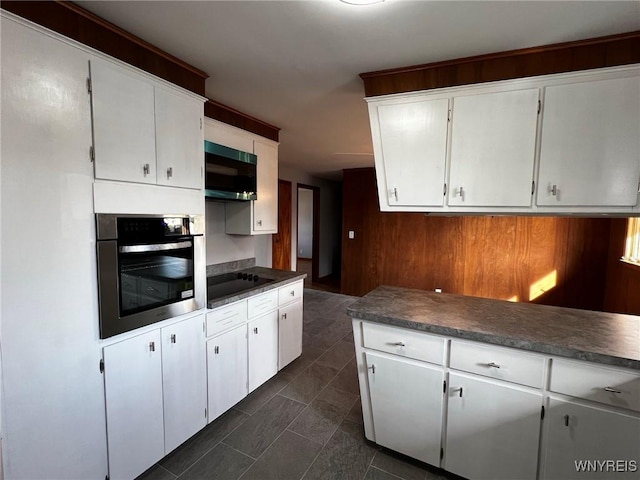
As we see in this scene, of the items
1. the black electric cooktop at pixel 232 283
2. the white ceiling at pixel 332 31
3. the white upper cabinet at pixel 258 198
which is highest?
the white ceiling at pixel 332 31

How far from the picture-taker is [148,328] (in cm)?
166

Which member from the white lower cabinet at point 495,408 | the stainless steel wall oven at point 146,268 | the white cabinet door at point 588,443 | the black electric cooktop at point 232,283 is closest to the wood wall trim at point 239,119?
the stainless steel wall oven at point 146,268

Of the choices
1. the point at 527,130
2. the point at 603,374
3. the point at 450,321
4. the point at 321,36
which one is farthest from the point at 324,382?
the point at 321,36

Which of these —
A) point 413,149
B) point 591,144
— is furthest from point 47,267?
point 591,144

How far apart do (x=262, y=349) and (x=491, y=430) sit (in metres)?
1.70

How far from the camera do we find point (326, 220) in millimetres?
7129

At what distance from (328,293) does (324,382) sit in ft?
10.1

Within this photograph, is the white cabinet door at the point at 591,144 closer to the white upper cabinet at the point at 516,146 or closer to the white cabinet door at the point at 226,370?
the white upper cabinet at the point at 516,146

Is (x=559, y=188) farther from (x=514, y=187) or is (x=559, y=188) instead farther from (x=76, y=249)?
(x=76, y=249)

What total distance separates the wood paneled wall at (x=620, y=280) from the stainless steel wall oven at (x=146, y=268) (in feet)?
12.9

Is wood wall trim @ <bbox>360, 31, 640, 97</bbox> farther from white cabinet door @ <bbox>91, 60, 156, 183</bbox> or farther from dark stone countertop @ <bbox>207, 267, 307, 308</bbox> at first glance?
dark stone countertop @ <bbox>207, 267, 307, 308</bbox>

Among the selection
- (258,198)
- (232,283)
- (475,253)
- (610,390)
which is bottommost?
(610,390)

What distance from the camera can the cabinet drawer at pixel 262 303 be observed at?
2.39 m

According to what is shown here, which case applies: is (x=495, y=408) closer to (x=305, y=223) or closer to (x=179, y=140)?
(x=179, y=140)
